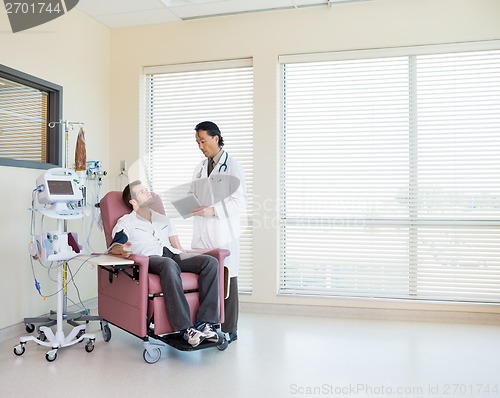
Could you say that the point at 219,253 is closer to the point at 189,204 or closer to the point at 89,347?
the point at 189,204

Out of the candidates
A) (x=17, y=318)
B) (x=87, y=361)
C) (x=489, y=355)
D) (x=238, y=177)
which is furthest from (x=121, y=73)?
(x=489, y=355)

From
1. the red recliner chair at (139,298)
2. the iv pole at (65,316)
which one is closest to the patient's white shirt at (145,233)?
the red recliner chair at (139,298)

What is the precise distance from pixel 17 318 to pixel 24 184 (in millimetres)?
1053

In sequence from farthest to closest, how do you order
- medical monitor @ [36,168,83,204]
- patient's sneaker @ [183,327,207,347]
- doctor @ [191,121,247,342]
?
doctor @ [191,121,247,342]
medical monitor @ [36,168,83,204]
patient's sneaker @ [183,327,207,347]

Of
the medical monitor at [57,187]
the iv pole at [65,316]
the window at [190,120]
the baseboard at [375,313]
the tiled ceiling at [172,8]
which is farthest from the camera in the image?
the window at [190,120]

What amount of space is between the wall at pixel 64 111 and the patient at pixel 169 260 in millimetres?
884

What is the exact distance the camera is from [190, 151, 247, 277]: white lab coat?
3.50m

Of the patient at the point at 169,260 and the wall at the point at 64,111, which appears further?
the wall at the point at 64,111

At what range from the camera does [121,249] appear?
10.4 ft

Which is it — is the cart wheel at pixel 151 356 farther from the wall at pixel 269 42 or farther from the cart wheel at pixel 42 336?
the wall at pixel 269 42

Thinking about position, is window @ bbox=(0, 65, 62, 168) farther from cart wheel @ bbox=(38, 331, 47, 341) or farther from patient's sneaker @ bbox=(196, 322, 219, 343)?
patient's sneaker @ bbox=(196, 322, 219, 343)

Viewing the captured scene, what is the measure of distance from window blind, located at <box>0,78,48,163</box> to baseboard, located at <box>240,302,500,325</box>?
2.35 metres

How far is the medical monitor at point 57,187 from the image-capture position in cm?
324

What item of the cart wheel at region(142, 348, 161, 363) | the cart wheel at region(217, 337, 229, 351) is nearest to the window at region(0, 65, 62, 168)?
the cart wheel at region(142, 348, 161, 363)
